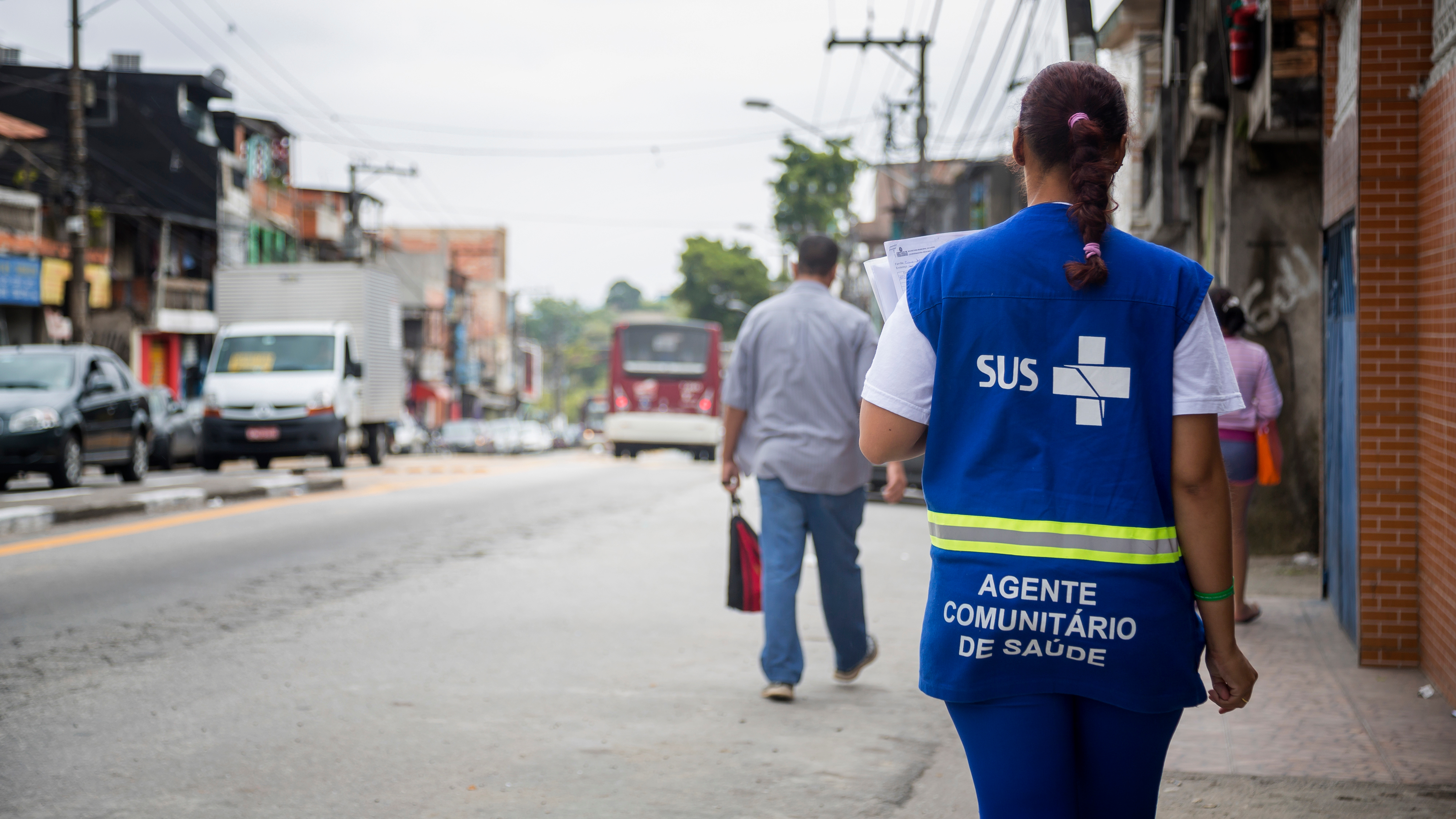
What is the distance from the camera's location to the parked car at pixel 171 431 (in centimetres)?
2469

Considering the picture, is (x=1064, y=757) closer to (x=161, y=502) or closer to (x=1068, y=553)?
(x=1068, y=553)

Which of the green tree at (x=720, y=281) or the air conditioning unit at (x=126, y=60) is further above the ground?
the air conditioning unit at (x=126, y=60)

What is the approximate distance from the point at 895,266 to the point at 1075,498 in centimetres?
68

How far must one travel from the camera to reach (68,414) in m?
16.0

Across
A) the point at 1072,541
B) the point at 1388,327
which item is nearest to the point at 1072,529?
the point at 1072,541

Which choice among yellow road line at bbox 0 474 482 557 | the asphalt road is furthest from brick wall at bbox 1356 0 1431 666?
yellow road line at bbox 0 474 482 557

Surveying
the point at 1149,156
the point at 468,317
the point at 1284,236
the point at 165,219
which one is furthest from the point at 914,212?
the point at 468,317

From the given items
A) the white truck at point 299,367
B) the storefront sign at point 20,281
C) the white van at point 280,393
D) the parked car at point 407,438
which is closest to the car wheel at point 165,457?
the white truck at point 299,367

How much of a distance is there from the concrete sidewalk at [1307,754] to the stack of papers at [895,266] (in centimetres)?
201

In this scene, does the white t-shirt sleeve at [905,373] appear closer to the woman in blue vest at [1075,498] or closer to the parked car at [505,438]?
the woman in blue vest at [1075,498]

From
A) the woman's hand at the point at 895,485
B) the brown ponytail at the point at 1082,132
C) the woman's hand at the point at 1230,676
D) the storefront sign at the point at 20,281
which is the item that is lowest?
the woman's hand at the point at 1230,676

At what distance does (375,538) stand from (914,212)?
26.9 meters

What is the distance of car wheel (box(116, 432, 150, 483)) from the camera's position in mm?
18377

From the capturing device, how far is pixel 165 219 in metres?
42.1
